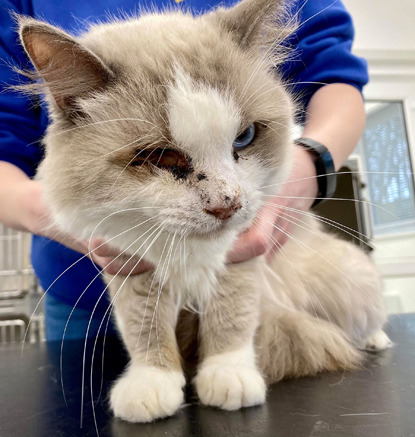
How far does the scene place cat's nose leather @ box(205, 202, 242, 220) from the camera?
23.5 inches

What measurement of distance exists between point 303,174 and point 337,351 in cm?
37

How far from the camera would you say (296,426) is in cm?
54

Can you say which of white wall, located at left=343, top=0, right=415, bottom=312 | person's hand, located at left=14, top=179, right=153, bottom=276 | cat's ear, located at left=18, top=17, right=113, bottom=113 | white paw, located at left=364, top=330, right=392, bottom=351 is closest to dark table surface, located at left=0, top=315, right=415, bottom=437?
white paw, located at left=364, top=330, right=392, bottom=351

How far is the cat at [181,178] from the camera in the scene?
23.9 inches

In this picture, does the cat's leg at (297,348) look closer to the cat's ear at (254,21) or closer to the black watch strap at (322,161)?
the black watch strap at (322,161)

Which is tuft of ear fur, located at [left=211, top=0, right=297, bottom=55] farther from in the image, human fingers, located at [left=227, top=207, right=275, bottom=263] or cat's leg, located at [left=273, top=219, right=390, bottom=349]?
cat's leg, located at [left=273, top=219, right=390, bottom=349]

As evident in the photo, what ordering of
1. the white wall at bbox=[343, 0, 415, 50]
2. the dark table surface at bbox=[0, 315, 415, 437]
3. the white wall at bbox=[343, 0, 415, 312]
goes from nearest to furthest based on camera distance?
the dark table surface at bbox=[0, 315, 415, 437]
the white wall at bbox=[343, 0, 415, 312]
the white wall at bbox=[343, 0, 415, 50]

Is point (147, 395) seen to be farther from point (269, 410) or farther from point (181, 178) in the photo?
point (181, 178)

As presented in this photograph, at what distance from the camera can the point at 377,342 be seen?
105cm

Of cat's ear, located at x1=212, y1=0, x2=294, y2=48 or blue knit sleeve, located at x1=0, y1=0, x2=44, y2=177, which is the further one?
blue knit sleeve, located at x1=0, y1=0, x2=44, y2=177

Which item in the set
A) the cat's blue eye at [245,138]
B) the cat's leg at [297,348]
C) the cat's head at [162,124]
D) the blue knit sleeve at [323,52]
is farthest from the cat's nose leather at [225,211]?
the blue knit sleeve at [323,52]

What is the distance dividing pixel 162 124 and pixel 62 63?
18cm

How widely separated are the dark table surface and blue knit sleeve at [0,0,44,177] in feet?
1.86

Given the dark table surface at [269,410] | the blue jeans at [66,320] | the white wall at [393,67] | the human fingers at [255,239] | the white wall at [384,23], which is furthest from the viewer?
the white wall at [384,23]
